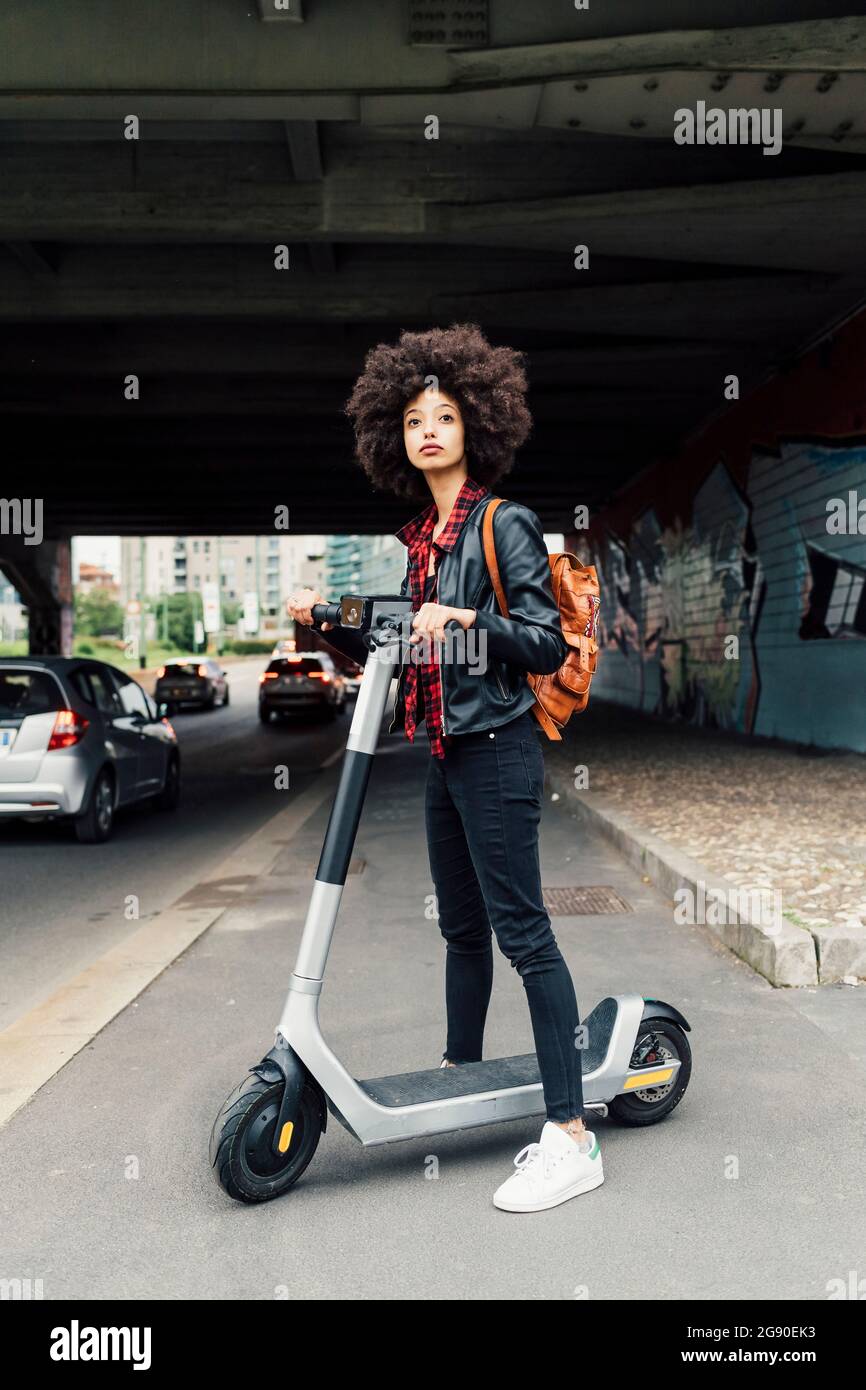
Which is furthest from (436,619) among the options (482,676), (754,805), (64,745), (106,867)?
(64,745)

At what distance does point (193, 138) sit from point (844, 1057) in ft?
31.0

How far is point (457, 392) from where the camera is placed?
331cm

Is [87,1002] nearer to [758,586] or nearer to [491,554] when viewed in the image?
[491,554]

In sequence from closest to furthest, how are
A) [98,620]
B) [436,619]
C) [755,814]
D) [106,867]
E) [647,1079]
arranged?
[436,619] < [647,1079] < [106,867] < [755,814] < [98,620]

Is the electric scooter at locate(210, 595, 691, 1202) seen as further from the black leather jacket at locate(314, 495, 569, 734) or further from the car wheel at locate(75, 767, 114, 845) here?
the car wheel at locate(75, 767, 114, 845)

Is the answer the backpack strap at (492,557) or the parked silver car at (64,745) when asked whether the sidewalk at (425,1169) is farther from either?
the parked silver car at (64,745)

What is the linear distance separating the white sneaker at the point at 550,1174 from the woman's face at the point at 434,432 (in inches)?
68.3

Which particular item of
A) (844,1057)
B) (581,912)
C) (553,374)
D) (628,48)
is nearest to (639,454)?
(553,374)

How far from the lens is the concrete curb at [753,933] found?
510 cm

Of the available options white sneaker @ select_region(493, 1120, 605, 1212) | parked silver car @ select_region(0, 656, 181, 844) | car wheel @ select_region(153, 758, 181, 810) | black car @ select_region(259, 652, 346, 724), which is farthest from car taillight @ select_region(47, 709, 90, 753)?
black car @ select_region(259, 652, 346, 724)

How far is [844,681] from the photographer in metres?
13.7

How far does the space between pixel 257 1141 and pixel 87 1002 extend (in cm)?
216

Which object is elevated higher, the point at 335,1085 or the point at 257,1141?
the point at 335,1085
